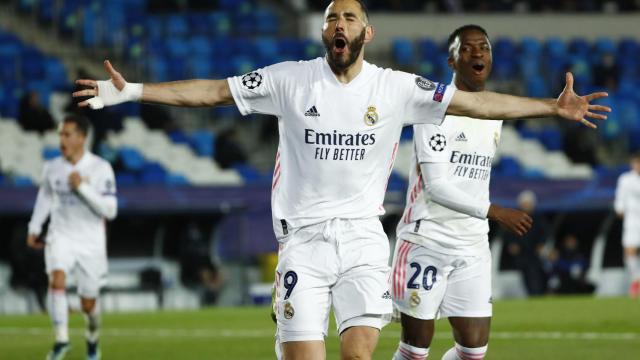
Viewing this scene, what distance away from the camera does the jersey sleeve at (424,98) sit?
6.95m

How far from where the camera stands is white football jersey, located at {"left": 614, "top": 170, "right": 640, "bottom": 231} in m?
21.2

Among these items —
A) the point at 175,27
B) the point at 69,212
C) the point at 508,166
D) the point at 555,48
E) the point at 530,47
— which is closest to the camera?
the point at 69,212

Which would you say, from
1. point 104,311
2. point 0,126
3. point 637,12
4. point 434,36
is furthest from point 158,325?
point 637,12

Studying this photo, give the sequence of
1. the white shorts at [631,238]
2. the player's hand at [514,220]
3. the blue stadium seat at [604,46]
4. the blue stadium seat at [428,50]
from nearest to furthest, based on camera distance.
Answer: the player's hand at [514,220], the white shorts at [631,238], the blue stadium seat at [428,50], the blue stadium seat at [604,46]

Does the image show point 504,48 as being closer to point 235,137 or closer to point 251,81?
point 235,137

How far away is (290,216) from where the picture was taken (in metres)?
6.92

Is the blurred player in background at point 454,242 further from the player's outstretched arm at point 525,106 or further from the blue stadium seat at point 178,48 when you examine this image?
the blue stadium seat at point 178,48

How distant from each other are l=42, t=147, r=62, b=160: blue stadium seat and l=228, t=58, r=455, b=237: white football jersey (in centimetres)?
1536

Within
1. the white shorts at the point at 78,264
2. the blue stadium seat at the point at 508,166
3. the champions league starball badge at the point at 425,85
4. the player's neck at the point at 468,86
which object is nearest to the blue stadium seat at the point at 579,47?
the blue stadium seat at the point at 508,166

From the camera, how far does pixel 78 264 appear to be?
12.8 meters

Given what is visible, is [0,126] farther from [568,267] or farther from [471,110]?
[471,110]

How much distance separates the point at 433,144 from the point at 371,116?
163cm

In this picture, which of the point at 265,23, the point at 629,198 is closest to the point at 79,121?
the point at 629,198

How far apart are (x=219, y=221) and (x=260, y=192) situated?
0.83 meters
